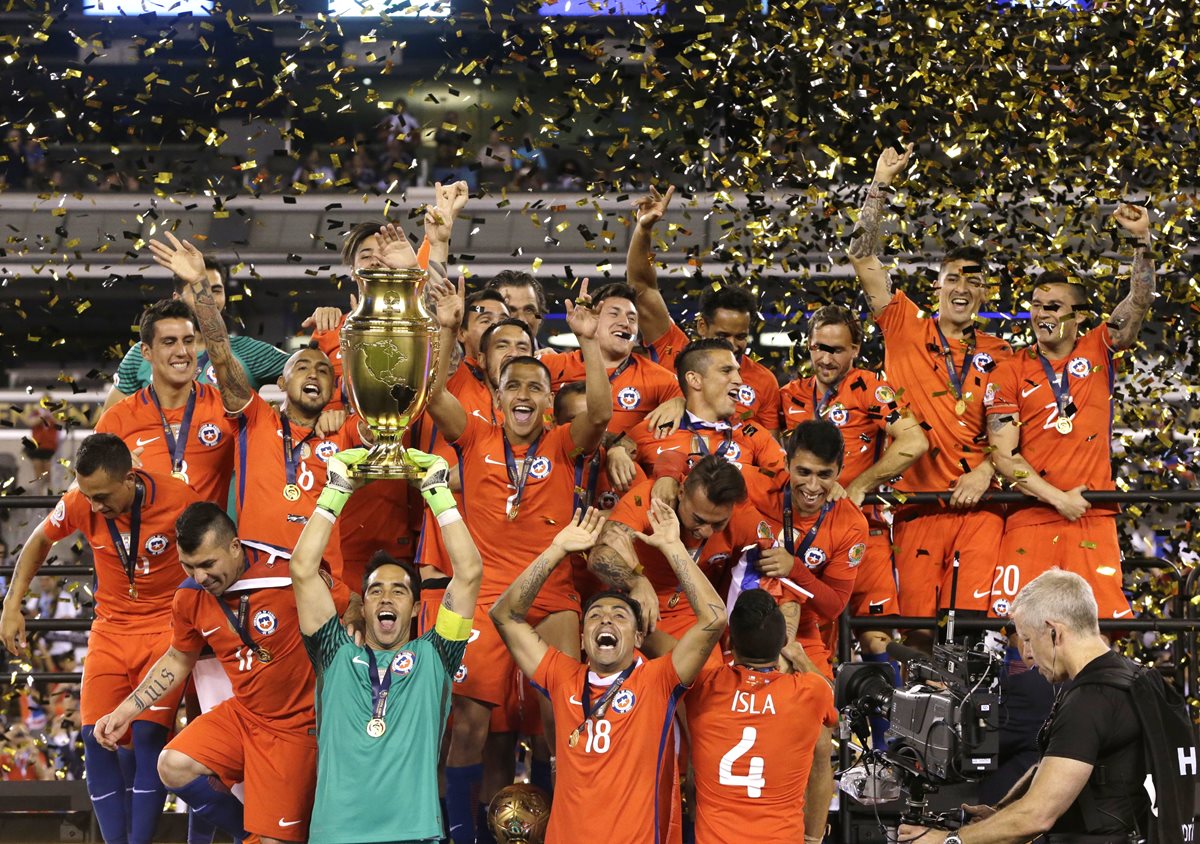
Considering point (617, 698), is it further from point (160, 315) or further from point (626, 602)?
point (160, 315)

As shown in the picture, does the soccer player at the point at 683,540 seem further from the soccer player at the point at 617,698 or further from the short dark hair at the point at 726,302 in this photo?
the short dark hair at the point at 726,302

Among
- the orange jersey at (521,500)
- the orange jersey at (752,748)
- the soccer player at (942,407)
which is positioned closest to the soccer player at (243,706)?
the orange jersey at (521,500)

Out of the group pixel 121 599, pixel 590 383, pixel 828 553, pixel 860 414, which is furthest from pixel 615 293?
pixel 121 599

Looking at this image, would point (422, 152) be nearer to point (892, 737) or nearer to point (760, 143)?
point (760, 143)

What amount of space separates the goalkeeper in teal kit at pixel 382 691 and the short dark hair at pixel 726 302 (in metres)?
1.98

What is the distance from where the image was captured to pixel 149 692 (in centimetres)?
505

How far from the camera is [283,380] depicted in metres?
5.67

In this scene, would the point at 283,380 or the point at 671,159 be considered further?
the point at 671,159

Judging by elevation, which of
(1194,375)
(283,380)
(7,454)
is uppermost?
(7,454)

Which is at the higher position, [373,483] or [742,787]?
[373,483]

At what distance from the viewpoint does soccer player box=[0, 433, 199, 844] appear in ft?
17.1

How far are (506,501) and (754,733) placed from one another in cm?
122

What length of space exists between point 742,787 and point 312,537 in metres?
1.50

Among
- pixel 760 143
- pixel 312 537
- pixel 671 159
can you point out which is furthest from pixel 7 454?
pixel 312 537
